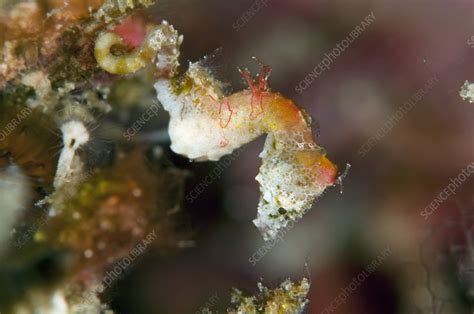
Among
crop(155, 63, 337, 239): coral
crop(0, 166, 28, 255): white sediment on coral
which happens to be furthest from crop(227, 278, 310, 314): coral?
crop(0, 166, 28, 255): white sediment on coral

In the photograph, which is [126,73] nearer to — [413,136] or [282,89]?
[282,89]

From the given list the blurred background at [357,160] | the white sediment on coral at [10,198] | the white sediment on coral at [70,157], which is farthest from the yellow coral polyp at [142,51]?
the white sediment on coral at [10,198]

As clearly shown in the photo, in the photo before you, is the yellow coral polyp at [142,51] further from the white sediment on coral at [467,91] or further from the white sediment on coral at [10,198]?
the white sediment on coral at [467,91]

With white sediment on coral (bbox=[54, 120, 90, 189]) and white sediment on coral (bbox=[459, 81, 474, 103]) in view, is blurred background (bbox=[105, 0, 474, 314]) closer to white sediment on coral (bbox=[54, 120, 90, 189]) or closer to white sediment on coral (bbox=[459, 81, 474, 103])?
white sediment on coral (bbox=[459, 81, 474, 103])

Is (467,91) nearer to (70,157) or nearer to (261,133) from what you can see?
(261,133)

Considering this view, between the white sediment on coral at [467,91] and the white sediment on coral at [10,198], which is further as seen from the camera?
the white sediment on coral at [467,91]

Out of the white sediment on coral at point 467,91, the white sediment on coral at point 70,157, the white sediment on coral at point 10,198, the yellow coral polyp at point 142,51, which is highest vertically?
the white sediment on coral at point 467,91
